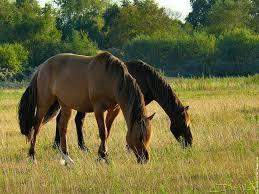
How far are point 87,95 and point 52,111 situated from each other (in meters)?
1.41

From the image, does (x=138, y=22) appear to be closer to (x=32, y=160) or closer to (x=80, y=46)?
(x=80, y=46)

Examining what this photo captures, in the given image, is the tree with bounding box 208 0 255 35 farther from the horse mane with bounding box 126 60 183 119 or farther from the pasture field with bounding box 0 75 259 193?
the horse mane with bounding box 126 60 183 119

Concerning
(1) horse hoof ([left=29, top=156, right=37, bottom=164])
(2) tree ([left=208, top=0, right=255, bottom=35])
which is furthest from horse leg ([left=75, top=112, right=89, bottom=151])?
(2) tree ([left=208, top=0, right=255, bottom=35])

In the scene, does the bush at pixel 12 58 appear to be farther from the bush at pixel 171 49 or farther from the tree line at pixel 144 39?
the bush at pixel 171 49

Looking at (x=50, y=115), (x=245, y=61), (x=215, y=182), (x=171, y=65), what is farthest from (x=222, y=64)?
(x=215, y=182)

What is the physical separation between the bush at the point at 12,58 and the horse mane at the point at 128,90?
4244cm

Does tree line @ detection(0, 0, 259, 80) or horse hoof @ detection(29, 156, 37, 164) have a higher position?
horse hoof @ detection(29, 156, 37, 164)

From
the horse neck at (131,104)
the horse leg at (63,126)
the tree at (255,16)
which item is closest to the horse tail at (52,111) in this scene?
the horse leg at (63,126)

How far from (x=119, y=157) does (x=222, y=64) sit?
41.3 meters

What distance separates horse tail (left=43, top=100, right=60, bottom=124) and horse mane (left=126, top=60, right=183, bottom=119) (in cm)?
149

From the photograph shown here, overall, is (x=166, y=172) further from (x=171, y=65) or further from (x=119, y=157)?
(x=171, y=65)

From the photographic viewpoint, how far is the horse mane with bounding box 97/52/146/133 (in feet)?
25.8

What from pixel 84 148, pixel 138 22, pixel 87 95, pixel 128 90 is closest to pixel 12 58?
pixel 138 22

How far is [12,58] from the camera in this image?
166 ft
